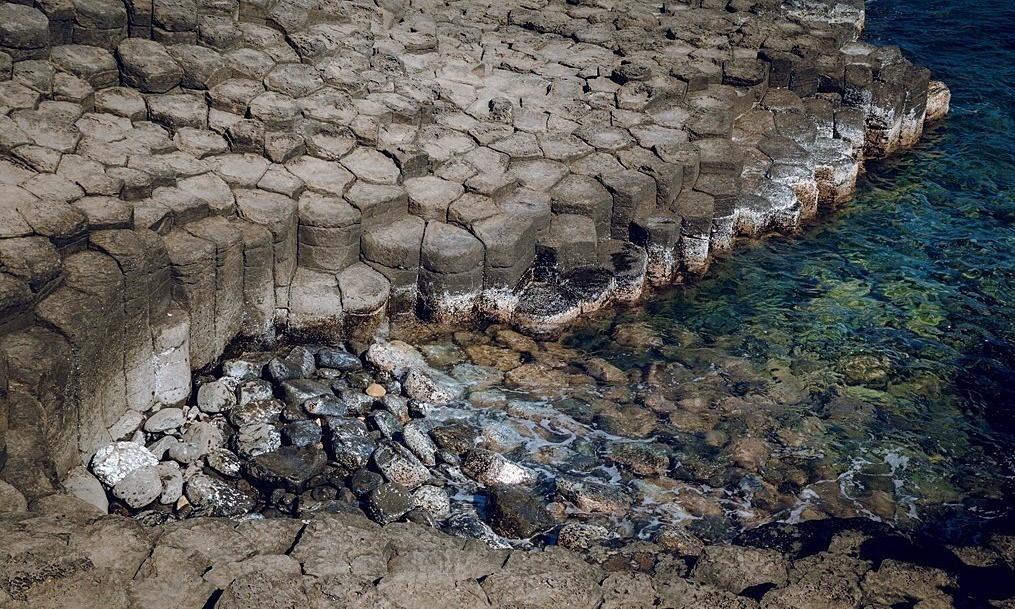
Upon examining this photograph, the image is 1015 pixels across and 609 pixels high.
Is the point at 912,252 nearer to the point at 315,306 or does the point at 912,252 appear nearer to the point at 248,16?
the point at 315,306

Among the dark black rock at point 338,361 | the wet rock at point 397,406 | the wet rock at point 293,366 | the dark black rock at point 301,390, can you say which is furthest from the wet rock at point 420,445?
the wet rock at point 293,366

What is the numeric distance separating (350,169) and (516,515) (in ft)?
9.64

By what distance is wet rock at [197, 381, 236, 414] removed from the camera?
5.89 meters

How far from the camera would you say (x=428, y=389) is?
20.5 feet

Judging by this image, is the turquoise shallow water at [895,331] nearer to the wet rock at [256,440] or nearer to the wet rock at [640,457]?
the wet rock at [640,457]

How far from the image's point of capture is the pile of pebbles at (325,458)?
5258mm

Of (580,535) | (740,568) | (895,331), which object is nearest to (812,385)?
(895,331)

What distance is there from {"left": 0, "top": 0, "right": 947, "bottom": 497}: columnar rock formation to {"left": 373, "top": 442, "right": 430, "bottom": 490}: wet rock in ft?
3.95

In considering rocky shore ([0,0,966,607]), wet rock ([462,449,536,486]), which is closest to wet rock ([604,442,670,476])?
rocky shore ([0,0,966,607])

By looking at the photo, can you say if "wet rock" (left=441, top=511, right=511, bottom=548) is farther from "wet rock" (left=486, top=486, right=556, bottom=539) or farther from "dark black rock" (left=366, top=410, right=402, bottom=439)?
"dark black rock" (left=366, top=410, right=402, bottom=439)

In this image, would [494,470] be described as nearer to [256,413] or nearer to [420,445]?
[420,445]

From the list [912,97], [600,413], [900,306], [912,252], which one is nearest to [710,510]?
[600,413]

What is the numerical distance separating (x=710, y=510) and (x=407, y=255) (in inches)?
100

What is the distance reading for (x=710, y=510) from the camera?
5.55 meters
